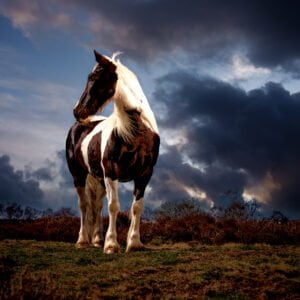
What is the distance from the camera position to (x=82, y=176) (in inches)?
478

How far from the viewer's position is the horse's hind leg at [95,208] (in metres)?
11.5

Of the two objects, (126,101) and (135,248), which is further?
(135,248)

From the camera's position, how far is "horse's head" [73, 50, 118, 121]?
935 cm

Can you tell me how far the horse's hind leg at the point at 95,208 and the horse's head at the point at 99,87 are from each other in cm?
249

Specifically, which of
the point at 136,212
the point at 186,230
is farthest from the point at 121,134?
the point at 186,230

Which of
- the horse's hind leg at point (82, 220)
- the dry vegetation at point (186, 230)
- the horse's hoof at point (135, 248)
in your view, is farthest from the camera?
the dry vegetation at point (186, 230)

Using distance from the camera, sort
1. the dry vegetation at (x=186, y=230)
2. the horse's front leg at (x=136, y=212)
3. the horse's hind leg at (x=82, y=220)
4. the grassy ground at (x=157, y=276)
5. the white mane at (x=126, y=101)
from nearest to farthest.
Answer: the grassy ground at (x=157, y=276)
the white mane at (x=126, y=101)
the horse's front leg at (x=136, y=212)
the horse's hind leg at (x=82, y=220)
the dry vegetation at (x=186, y=230)

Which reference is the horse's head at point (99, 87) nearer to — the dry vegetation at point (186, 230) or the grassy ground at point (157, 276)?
the grassy ground at point (157, 276)

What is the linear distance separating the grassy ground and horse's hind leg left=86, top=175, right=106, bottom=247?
2.41m

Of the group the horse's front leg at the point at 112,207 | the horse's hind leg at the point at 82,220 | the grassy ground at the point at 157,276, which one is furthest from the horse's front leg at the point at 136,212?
the horse's hind leg at the point at 82,220

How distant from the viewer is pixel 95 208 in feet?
38.0

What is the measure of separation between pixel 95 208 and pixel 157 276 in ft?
16.8

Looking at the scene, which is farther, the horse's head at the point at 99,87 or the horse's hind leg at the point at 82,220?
the horse's hind leg at the point at 82,220

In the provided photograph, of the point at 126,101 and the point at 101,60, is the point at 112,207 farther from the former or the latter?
the point at 101,60
